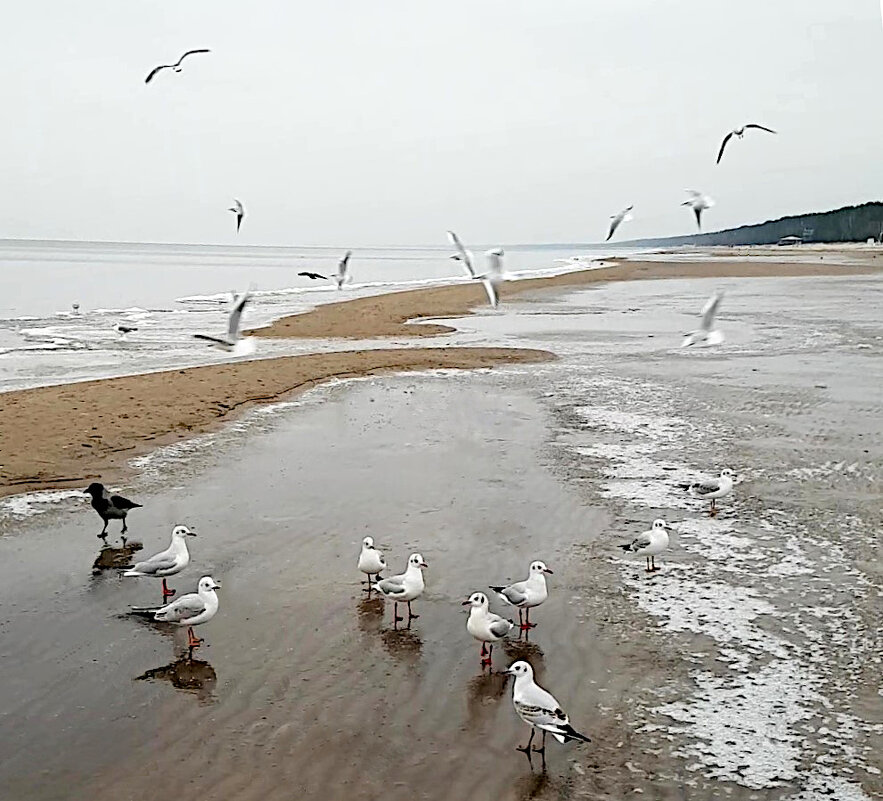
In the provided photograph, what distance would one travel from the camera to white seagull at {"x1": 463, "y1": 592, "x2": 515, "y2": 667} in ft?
25.5

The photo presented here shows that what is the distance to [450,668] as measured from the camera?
767cm

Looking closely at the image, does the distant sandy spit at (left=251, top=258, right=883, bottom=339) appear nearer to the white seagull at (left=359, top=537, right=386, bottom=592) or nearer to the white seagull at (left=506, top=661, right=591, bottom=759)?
the white seagull at (left=359, top=537, right=386, bottom=592)

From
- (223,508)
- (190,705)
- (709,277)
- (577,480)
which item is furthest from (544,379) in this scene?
(709,277)

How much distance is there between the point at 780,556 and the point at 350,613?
15.2ft

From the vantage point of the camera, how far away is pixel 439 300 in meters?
46.8

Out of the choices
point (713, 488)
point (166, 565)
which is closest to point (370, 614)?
point (166, 565)

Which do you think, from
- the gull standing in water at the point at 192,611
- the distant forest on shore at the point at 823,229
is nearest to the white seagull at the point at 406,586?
the gull standing in water at the point at 192,611

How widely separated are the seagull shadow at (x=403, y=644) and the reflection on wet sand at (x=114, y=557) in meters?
3.31

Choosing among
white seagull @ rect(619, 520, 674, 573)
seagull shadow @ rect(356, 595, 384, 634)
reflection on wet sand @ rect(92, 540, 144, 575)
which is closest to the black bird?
reflection on wet sand @ rect(92, 540, 144, 575)

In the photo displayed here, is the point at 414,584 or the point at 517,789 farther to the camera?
the point at 414,584

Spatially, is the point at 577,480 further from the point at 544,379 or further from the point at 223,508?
the point at 544,379

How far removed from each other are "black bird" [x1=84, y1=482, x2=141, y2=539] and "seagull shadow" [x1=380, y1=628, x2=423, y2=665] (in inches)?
162

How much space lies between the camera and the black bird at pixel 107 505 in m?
10.7

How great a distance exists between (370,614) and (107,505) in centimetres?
386
